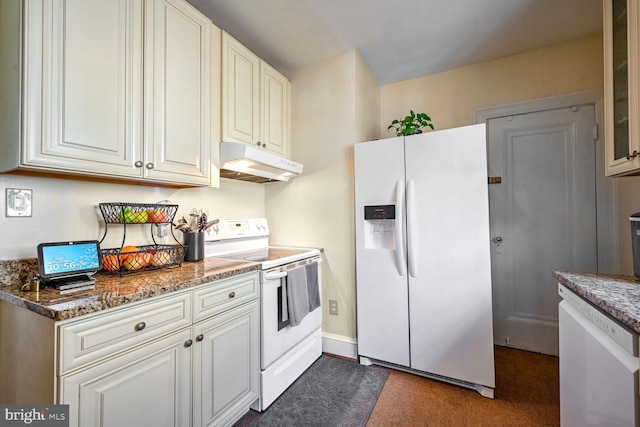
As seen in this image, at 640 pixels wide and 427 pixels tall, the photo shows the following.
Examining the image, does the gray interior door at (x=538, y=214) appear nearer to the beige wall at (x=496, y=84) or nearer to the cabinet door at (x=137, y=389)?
the beige wall at (x=496, y=84)

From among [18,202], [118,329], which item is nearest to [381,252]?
[118,329]

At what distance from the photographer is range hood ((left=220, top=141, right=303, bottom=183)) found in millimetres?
1859

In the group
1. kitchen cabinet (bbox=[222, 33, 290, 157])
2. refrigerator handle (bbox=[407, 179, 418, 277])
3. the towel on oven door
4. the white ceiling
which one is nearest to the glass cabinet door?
the white ceiling

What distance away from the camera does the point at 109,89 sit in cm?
133

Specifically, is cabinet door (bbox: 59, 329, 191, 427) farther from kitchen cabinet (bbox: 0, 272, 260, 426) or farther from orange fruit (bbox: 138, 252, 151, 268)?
orange fruit (bbox: 138, 252, 151, 268)

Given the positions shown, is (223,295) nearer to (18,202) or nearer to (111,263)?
(111,263)

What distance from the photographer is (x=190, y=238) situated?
183 centimetres

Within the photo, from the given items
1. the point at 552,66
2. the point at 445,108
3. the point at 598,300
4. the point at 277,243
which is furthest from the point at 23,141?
the point at 552,66

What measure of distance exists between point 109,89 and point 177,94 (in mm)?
355

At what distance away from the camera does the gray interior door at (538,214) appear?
228cm

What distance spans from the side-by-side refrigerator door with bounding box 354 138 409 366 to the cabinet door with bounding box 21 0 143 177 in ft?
5.05

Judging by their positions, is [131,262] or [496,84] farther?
[496,84]

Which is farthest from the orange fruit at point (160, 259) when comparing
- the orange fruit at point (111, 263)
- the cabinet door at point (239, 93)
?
the cabinet door at point (239, 93)

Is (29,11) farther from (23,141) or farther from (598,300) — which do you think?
(598,300)
